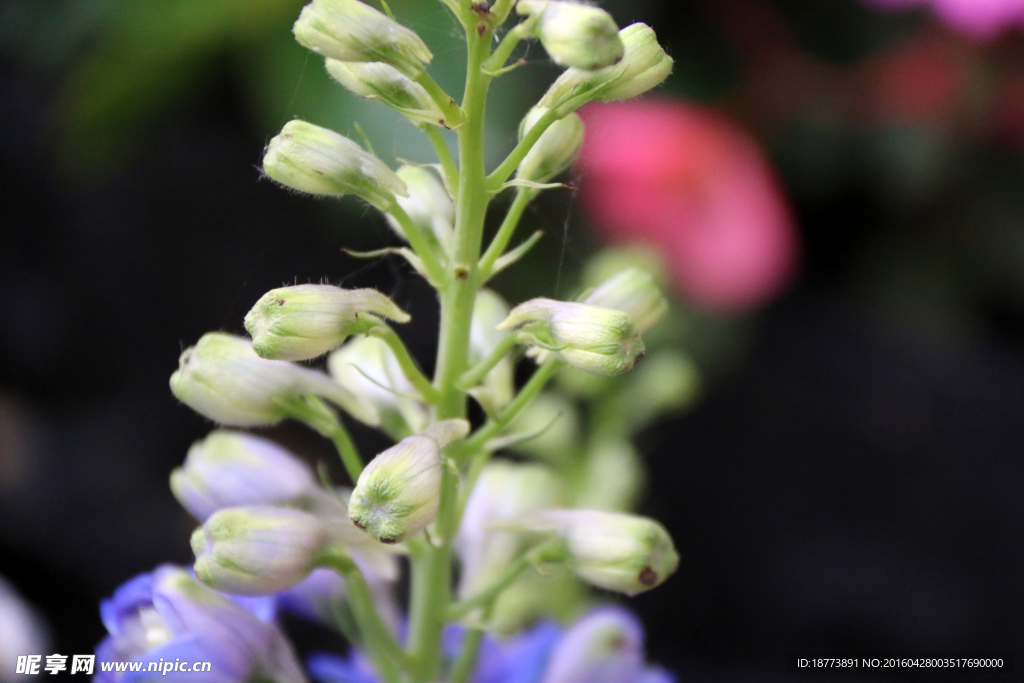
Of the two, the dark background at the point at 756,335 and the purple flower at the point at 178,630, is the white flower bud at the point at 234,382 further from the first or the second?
the dark background at the point at 756,335

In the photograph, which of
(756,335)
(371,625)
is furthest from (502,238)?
(756,335)

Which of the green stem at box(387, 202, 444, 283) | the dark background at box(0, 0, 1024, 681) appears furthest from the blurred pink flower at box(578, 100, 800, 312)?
the green stem at box(387, 202, 444, 283)

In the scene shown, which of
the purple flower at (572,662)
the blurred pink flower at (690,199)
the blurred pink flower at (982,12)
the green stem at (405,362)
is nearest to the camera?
the green stem at (405,362)

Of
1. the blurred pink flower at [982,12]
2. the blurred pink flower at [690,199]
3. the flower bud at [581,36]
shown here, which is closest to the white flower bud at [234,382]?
the flower bud at [581,36]

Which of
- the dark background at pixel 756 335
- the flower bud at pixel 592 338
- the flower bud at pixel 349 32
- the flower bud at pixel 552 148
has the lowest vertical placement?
the dark background at pixel 756 335

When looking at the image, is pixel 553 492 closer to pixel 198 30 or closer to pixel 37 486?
pixel 198 30

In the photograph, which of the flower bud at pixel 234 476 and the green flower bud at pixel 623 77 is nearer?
the green flower bud at pixel 623 77

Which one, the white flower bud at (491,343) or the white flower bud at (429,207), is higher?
the white flower bud at (429,207)

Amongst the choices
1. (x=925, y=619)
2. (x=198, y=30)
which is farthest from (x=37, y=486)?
(x=925, y=619)

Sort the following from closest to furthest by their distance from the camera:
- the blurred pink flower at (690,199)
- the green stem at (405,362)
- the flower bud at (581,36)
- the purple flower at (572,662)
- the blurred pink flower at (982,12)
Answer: the flower bud at (581,36)
the green stem at (405,362)
the purple flower at (572,662)
the blurred pink flower at (982,12)
the blurred pink flower at (690,199)
